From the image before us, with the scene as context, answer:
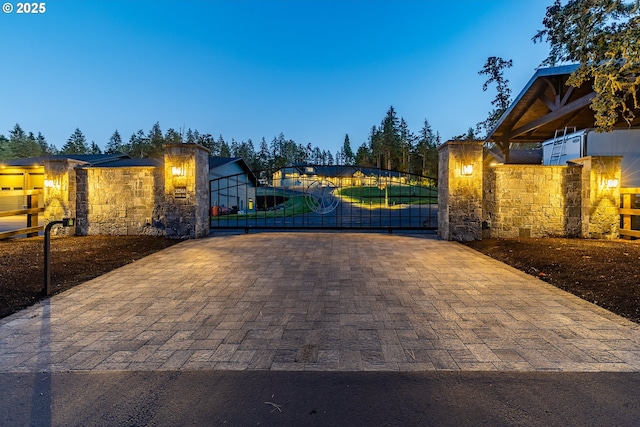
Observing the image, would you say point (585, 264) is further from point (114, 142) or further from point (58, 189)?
point (114, 142)

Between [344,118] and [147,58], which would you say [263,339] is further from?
[344,118]

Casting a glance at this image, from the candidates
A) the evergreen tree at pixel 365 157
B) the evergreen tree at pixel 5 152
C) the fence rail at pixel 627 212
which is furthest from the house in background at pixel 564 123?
the evergreen tree at pixel 5 152

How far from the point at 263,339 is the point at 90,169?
29.9ft

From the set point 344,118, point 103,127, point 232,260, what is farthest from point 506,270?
point 103,127

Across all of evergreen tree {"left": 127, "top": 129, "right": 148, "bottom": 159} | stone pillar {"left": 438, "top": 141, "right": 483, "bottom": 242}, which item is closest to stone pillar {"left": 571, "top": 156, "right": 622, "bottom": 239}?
stone pillar {"left": 438, "top": 141, "right": 483, "bottom": 242}

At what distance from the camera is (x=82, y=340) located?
9.95 ft

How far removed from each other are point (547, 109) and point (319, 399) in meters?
17.1

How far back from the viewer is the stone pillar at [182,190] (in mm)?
8805

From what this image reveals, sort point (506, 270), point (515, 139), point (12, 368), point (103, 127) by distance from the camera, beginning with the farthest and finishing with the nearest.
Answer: point (103, 127), point (515, 139), point (506, 270), point (12, 368)

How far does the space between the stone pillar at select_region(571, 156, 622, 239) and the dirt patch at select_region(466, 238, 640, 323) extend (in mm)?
478

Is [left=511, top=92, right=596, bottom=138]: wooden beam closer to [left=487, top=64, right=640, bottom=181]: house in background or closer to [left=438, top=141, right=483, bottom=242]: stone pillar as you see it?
[left=487, top=64, right=640, bottom=181]: house in background

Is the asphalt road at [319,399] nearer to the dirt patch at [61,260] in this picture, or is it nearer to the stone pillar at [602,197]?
the dirt patch at [61,260]

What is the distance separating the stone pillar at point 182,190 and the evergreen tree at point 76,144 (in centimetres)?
7831

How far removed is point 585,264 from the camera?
5801 millimetres
